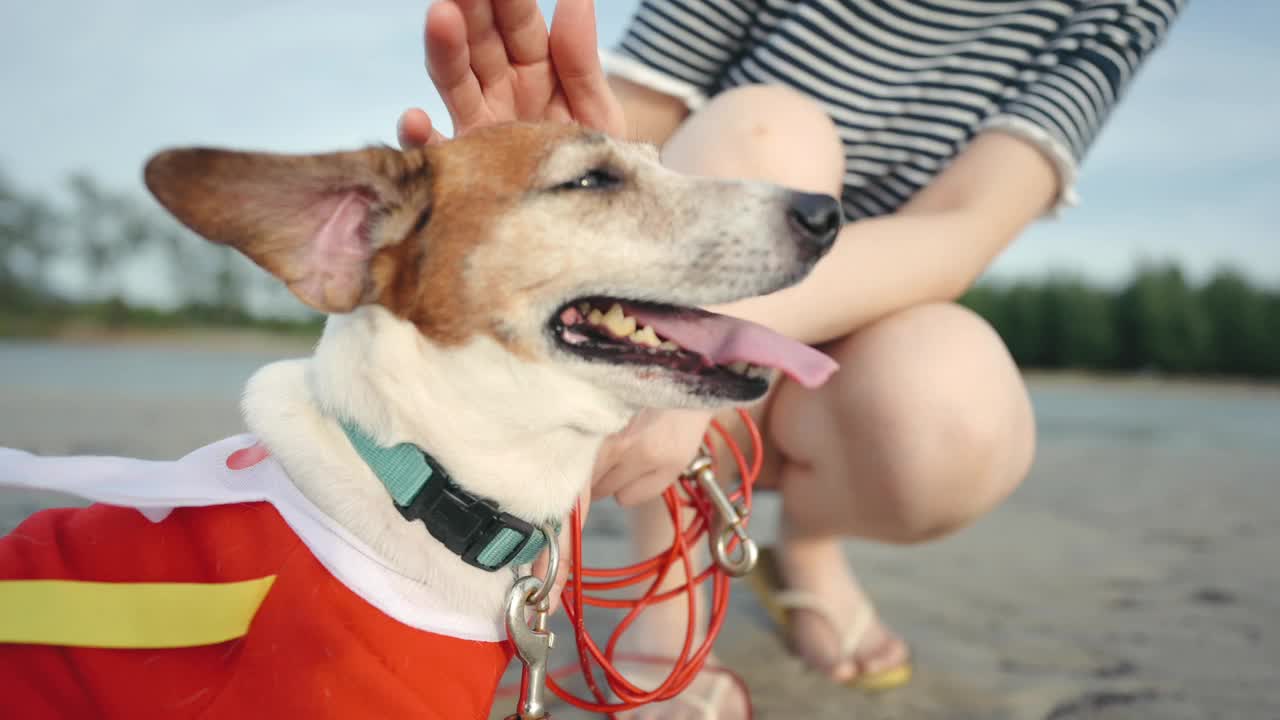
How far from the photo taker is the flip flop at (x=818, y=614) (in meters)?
1.91

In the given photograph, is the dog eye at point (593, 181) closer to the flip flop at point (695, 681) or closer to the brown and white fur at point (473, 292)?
the brown and white fur at point (473, 292)

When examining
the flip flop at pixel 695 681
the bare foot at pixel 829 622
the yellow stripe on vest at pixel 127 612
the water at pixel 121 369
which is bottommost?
the water at pixel 121 369

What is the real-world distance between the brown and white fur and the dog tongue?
46mm

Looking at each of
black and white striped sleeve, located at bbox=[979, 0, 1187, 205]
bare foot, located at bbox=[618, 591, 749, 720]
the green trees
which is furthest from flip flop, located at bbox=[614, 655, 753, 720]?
the green trees

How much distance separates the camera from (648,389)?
124 centimetres

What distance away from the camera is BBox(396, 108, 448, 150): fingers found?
145 cm

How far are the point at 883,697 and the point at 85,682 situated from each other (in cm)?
146

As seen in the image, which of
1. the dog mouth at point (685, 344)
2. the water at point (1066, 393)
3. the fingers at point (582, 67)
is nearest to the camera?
the dog mouth at point (685, 344)

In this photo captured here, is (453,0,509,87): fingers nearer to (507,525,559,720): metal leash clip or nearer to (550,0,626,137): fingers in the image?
(550,0,626,137): fingers

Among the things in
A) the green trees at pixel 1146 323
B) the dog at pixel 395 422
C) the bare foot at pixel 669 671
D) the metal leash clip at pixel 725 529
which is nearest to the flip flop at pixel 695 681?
the bare foot at pixel 669 671

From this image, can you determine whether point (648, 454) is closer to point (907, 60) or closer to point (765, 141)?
point (765, 141)

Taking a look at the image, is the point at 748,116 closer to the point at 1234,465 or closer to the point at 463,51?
the point at 463,51

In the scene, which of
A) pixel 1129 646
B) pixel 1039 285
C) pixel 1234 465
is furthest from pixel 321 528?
pixel 1039 285

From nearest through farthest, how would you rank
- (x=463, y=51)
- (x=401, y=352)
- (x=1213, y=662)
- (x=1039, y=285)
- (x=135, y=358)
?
(x=401, y=352), (x=463, y=51), (x=1213, y=662), (x=135, y=358), (x=1039, y=285)
